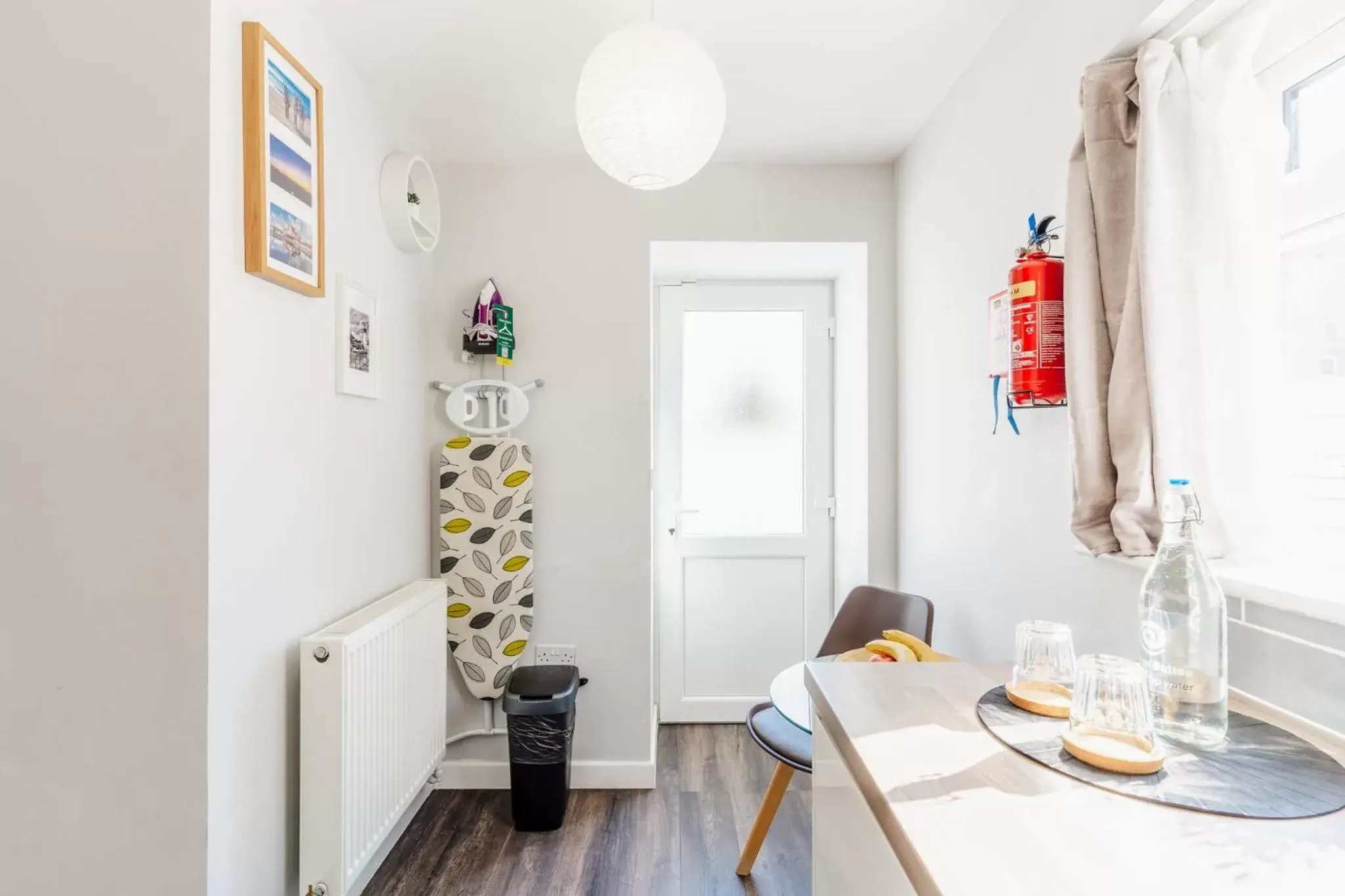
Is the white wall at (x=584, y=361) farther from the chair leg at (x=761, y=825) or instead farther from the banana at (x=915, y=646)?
the banana at (x=915, y=646)

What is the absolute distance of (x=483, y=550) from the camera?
248cm

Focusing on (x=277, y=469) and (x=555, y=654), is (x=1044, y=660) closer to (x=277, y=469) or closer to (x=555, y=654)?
(x=277, y=469)

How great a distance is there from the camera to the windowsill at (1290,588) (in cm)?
85

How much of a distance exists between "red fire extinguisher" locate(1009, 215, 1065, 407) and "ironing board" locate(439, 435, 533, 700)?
1.70m

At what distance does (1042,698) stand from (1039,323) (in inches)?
28.3

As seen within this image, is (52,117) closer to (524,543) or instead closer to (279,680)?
(279,680)

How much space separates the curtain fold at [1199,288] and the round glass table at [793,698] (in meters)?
0.74

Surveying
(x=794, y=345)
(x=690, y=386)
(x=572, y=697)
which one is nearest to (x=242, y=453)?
(x=572, y=697)

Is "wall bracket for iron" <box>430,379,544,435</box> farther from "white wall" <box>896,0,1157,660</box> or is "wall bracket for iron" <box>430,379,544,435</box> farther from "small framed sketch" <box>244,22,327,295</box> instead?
"white wall" <box>896,0,1157,660</box>

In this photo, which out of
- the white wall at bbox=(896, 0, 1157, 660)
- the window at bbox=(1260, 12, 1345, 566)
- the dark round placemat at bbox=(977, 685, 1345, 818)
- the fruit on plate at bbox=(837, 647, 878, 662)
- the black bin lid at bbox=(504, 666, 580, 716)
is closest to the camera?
the dark round placemat at bbox=(977, 685, 1345, 818)

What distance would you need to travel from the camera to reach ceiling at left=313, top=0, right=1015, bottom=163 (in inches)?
66.4

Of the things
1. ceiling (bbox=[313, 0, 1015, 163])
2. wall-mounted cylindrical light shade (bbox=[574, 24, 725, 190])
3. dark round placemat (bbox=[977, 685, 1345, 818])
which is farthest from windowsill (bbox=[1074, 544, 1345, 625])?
ceiling (bbox=[313, 0, 1015, 163])

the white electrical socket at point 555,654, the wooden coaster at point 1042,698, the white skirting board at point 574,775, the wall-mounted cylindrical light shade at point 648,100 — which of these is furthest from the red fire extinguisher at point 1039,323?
the white skirting board at point 574,775

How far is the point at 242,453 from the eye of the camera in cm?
144
